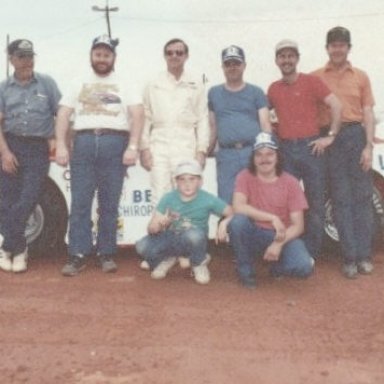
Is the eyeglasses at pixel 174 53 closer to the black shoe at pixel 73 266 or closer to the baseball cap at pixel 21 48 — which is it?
the baseball cap at pixel 21 48

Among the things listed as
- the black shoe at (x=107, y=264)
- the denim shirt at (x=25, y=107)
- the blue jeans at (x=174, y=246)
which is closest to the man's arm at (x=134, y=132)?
the blue jeans at (x=174, y=246)

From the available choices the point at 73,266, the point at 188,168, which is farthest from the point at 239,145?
the point at 73,266

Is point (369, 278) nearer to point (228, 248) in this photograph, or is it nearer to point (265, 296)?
point (265, 296)

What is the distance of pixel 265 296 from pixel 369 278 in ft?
3.55

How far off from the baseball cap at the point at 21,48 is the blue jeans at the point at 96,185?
0.82 m

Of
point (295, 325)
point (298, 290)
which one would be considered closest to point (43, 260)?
point (298, 290)

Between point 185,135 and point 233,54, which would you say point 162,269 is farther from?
point 233,54

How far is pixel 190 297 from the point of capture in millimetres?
5324

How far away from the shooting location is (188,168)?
18.4 ft

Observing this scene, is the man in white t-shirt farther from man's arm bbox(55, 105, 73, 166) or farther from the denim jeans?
the denim jeans

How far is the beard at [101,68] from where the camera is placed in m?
5.75

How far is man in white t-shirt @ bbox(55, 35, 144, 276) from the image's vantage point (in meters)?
5.77

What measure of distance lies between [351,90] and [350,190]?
851 millimetres

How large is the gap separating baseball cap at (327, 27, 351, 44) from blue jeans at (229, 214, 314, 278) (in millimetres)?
1701
